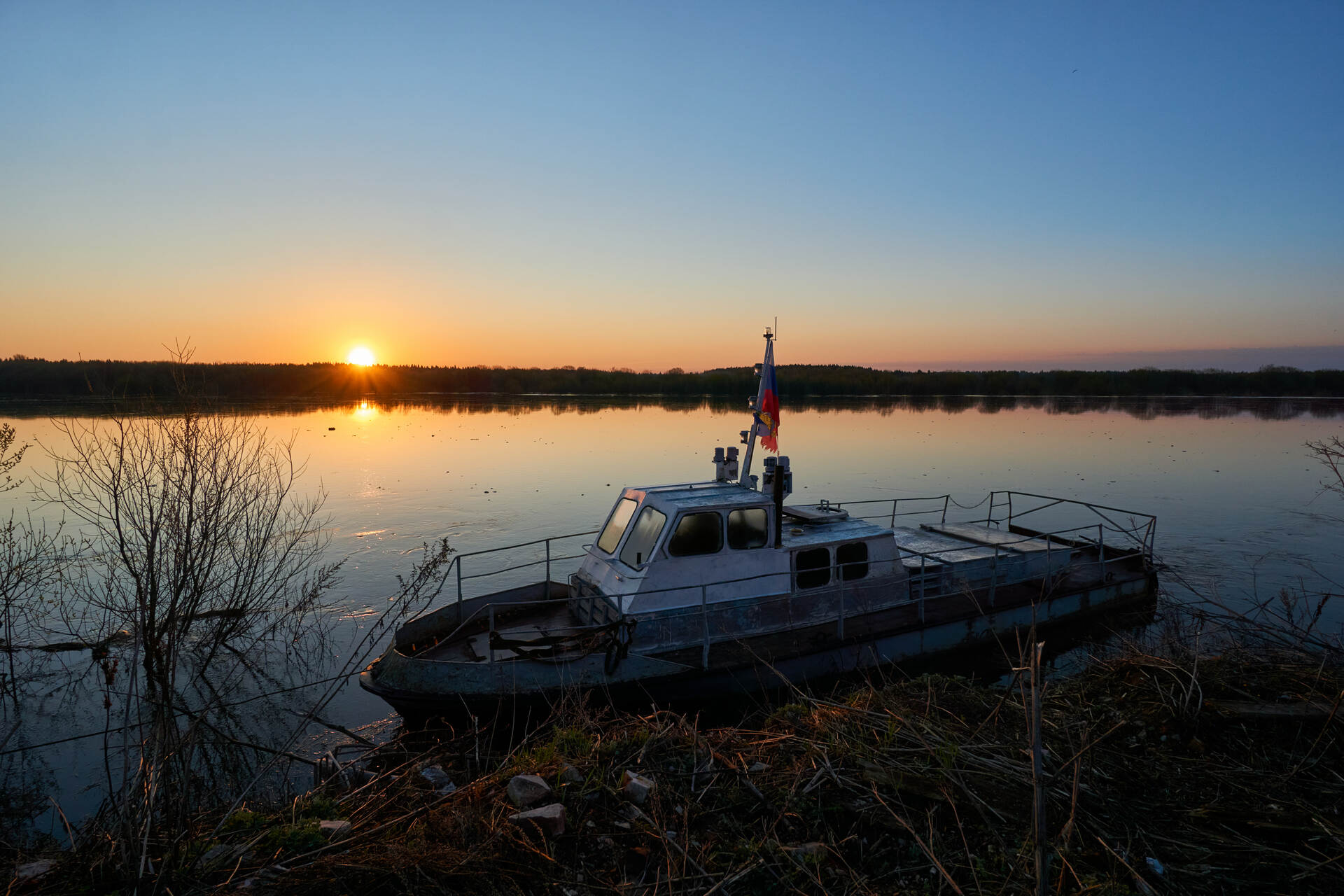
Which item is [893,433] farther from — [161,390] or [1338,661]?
[161,390]

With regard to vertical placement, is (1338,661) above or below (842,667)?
above

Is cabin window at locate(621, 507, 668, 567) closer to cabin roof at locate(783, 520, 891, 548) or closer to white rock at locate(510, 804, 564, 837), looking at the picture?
cabin roof at locate(783, 520, 891, 548)

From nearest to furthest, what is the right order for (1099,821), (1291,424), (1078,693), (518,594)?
(1099,821) → (1078,693) → (518,594) → (1291,424)

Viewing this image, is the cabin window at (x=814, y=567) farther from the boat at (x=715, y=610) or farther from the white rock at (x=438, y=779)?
the white rock at (x=438, y=779)

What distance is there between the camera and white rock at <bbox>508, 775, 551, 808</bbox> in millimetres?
4648

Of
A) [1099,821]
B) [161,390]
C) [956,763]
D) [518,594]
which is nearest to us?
[1099,821]

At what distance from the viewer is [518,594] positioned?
1074 cm

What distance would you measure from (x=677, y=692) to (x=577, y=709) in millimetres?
2424

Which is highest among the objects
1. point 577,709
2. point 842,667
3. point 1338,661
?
point 1338,661

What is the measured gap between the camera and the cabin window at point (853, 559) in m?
10.4

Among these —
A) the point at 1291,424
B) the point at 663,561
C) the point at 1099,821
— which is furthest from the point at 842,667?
the point at 1291,424

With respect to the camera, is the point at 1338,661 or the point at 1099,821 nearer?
the point at 1099,821

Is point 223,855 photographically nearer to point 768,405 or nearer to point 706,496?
point 706,496

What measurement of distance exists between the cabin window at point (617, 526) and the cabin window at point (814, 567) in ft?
8.51
